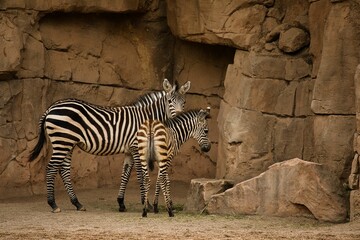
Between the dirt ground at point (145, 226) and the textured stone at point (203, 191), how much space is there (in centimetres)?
25

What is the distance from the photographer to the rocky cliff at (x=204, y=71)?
45.7 feet

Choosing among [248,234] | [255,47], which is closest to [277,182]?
[248,234]

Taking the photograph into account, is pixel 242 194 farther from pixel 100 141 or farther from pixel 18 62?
pixel 18 62

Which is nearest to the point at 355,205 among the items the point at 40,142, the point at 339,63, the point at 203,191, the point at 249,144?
the point at 339,63

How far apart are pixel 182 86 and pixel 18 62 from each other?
9.00ft

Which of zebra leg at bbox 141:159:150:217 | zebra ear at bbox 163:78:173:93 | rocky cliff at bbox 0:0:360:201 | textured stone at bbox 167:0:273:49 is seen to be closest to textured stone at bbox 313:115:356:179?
rocky cliff at bbox 0:0:360:201

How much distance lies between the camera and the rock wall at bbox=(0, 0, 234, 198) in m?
16.5

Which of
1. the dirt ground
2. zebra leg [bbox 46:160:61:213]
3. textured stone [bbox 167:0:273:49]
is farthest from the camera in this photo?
textured stone [bbox 167:0:273:49]

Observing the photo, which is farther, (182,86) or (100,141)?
(182,86)

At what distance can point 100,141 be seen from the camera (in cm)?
1548

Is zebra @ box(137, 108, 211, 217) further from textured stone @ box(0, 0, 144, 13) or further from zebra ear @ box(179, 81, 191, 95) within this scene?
textured stone @ box(0, 0, 144, 13)

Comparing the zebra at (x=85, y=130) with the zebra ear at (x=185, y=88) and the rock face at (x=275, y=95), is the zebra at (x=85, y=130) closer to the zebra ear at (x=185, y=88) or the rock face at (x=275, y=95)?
the zebra ear at (x=185, y=88)

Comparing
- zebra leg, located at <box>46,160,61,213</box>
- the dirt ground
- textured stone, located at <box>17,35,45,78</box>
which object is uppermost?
textured stone, located at <box>17,35,45,78</box>

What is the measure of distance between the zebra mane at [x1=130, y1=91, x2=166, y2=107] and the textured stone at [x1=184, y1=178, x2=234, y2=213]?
213 centimetres
